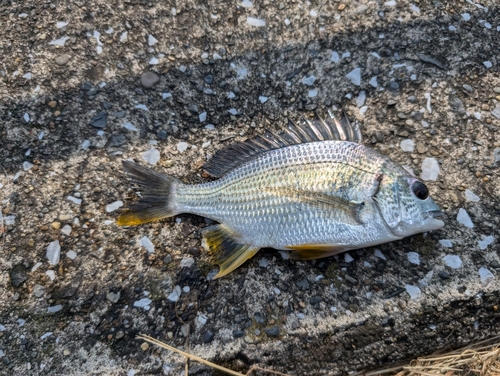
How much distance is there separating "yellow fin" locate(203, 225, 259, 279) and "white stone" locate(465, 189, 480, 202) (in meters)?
1.33

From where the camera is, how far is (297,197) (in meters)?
2.19

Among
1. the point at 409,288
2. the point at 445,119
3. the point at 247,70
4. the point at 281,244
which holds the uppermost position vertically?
the point at 247,70

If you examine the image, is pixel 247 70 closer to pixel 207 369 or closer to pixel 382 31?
pixel 382 31

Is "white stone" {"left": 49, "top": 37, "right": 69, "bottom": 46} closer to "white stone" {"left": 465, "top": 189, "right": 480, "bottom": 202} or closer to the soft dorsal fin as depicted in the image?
the soft dorsal fin

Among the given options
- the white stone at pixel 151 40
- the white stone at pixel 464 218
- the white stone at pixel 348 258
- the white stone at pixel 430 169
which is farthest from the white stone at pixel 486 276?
the white stone at pixel 151 40

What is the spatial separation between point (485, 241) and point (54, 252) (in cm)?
253

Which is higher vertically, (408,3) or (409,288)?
(408,3)

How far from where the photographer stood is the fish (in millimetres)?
2143

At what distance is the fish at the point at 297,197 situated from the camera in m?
2.14

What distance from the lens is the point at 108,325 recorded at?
88.7 inches

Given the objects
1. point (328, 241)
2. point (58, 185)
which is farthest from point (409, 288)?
point (58, 185)

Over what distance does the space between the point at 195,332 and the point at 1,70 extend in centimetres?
212

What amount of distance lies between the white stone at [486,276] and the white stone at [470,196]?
1.40 ft

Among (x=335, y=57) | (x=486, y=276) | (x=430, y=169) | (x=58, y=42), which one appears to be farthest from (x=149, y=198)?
(x=486, y=276)
